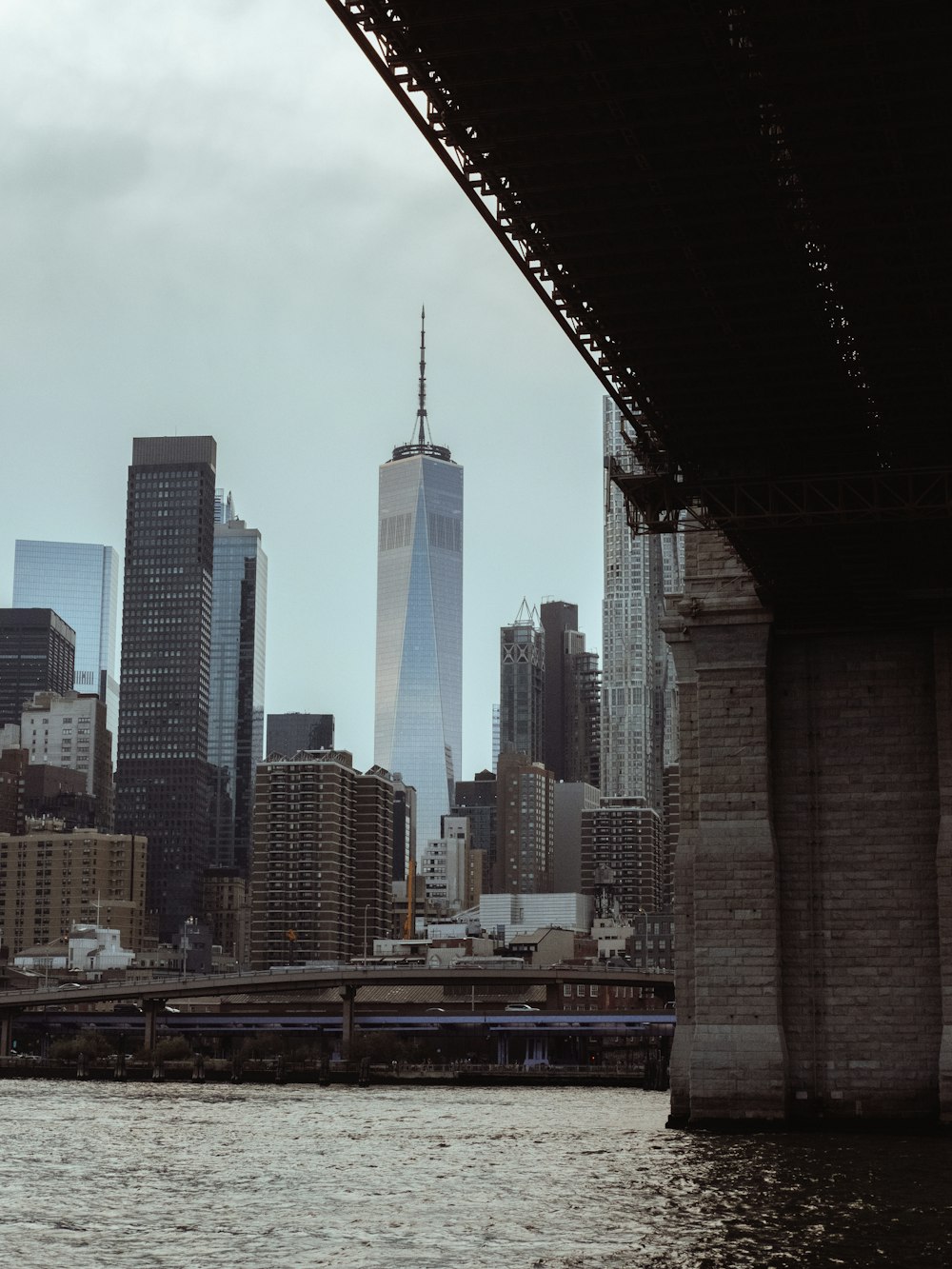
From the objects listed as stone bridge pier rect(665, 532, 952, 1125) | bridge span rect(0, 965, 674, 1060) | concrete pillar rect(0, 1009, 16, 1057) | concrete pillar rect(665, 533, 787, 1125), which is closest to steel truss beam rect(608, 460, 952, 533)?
stone bridge pier rect(665, 532, 952, 1125)

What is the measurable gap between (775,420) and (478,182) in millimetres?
14270

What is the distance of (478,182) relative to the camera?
33.7m

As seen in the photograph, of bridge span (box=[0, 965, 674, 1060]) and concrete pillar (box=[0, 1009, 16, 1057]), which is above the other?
bridge span (box=[0, 965, 674, 1060])

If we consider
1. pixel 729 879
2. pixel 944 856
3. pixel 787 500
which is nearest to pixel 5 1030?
pixel 729 879

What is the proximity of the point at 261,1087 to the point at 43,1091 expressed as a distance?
18592mm

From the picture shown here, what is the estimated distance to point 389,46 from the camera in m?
29.8

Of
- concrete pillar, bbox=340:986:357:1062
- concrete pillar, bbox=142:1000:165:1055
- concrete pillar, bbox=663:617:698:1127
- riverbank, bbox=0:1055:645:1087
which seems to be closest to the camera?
concrete pillar, bbox=663:617:698:1127

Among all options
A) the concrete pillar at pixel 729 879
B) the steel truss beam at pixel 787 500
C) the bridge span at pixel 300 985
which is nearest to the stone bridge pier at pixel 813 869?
the concrete pillar at pixel 729 879

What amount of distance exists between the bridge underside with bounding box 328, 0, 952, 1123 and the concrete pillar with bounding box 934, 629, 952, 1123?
3.6 inches

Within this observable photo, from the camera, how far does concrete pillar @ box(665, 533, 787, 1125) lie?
52.3 meters

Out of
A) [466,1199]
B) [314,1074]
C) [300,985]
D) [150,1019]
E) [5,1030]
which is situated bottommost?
[314,1074]

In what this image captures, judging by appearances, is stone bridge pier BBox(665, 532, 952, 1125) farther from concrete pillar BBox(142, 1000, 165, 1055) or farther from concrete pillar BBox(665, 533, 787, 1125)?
concrete pillar BBox(142, 1000, 165, 1055)

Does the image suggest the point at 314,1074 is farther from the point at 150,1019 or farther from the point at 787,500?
the point at 787,500

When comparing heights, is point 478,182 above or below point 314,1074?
above
